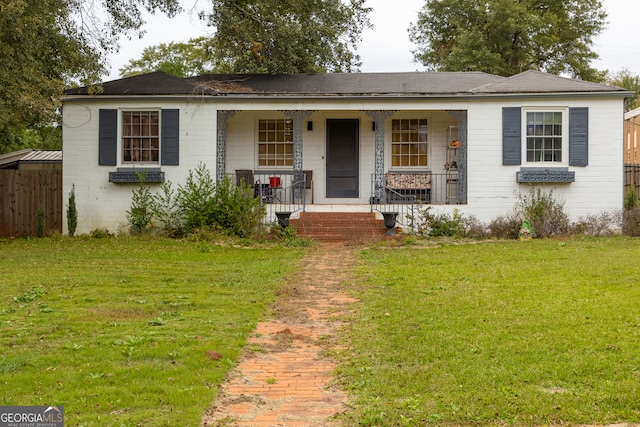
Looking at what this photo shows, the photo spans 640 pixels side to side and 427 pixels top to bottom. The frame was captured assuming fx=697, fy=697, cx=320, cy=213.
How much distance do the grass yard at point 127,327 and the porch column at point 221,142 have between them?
4.19 metres

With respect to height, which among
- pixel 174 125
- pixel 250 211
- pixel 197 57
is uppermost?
pixel 197 57

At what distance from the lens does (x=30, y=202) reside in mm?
17609

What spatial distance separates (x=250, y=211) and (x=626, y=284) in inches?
358

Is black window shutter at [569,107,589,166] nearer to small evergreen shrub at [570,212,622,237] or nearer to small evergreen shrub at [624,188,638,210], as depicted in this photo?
small evergreen shrub at [570,212,622,237]

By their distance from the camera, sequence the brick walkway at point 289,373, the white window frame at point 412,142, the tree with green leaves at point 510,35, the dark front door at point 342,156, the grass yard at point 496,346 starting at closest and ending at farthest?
the grass yard at point 496,346 < the brick walkway at point 289,373 < the white window frame at point 412,142 < the dark front door at point 342,156 < the tree with green leaves at point 510,35

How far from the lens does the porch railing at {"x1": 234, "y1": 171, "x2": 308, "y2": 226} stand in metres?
16.9

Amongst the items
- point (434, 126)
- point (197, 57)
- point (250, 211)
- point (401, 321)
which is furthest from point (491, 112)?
point (197, 57)

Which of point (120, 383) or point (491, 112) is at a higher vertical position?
point (491, 112)

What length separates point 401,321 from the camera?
293 inches

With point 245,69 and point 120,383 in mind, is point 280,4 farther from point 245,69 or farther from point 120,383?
point 120,383

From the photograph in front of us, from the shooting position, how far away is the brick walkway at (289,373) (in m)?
4.84

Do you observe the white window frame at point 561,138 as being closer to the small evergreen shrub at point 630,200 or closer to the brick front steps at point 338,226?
the small evergreen shrub at point 630,200

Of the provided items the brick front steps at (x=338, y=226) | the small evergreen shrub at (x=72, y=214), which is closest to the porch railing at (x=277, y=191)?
the brick front steps at (x=338, y=226)

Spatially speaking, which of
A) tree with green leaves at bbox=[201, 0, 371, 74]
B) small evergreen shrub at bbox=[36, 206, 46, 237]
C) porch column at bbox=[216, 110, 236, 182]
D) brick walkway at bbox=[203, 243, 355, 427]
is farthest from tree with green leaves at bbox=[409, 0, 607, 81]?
brick walkway at bbox=[203, 243, 355, 427]
